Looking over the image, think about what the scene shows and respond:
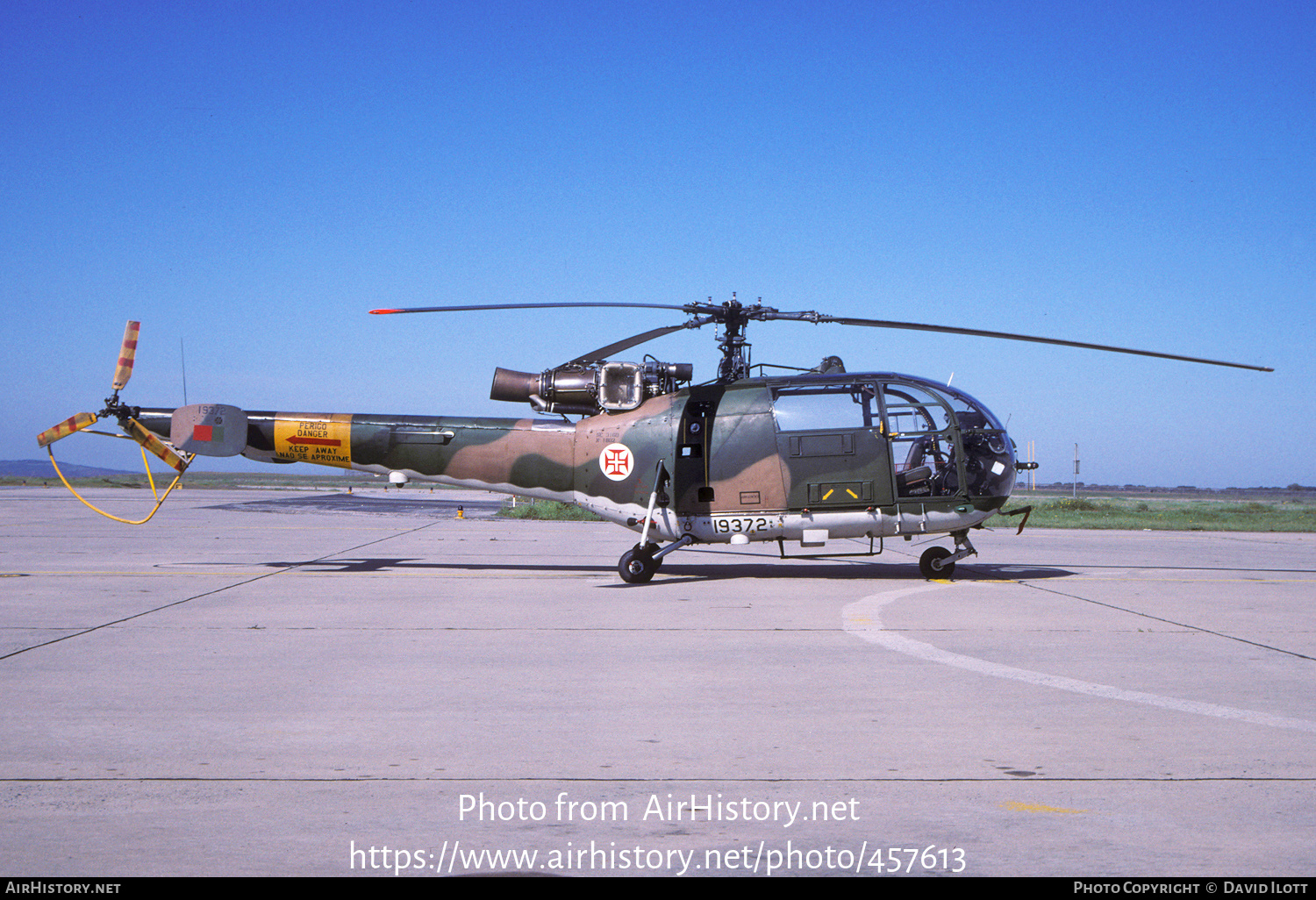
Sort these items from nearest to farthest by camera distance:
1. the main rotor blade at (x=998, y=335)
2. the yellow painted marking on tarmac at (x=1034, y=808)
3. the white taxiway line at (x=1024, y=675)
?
the yellow painted marking on tarmac at (x=1034, y=808) → the white taxiway line at (x=1024, y=675) → the main rotor blade at (x=998, y=335)

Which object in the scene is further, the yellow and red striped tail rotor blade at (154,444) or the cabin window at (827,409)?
the yellow and red striped tail rotor blade at (154,444)

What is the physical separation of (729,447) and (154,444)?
948 centimetres

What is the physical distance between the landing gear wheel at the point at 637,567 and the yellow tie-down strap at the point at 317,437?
5158 millimetres

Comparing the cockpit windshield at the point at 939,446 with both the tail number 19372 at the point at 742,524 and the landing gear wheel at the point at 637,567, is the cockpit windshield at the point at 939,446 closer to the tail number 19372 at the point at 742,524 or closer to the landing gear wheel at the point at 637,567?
the tail number 19372 at the point at 742,524

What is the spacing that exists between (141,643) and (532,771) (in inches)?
197

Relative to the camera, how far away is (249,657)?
7164mm

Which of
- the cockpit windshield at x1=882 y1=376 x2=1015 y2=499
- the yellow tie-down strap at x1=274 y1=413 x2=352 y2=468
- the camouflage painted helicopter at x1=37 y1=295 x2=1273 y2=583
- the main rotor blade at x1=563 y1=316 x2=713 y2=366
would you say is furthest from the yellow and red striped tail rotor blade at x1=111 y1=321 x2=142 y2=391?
the cockpit windshield at x1=882 y1=376 x2=1015 y2=499

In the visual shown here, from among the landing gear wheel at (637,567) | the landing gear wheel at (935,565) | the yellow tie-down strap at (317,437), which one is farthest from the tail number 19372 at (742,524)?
the yellow tie-down strap at (317,437)

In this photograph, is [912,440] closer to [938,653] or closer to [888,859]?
[938,653]

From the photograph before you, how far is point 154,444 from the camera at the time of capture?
566 inches

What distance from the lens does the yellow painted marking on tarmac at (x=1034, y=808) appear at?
391 cm

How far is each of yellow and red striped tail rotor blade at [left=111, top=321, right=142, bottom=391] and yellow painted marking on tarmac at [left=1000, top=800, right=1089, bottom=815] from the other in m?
14.6

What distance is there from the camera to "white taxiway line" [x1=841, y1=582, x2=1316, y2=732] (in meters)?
5.56
